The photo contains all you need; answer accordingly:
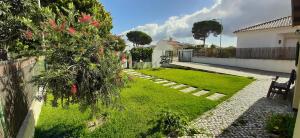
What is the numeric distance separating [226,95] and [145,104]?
12.7ft

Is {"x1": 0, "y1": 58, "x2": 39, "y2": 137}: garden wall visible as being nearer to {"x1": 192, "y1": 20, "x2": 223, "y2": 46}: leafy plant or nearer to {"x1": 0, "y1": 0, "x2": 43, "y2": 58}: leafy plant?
{"x1": 0, "y1": 0, "x2": 43, "y2": 58}: leafy plant

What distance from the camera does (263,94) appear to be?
9.12 metres

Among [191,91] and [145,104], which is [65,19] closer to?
[145,104]

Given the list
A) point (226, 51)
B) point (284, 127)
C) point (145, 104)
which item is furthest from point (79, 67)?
point (226, 51)

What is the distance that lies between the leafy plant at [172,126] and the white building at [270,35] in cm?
1964

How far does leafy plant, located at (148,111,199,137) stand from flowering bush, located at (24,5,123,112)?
1752mm

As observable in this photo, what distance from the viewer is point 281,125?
5387 millimetres

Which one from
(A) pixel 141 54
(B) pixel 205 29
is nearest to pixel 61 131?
(A) pixel 141 54

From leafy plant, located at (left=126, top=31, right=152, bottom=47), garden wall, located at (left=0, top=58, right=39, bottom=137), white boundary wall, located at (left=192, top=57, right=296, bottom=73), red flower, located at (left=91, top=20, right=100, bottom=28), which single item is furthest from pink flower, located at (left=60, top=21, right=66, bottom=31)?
leafy plant, located at (left=126, top=31, right=152, bottom=47)

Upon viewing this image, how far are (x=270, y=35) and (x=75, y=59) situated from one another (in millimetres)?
23116

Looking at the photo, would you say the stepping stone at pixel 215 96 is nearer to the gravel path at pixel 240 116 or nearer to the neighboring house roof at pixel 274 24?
the gravel path at pixel 240 116

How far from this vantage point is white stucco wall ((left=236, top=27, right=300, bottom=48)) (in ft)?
67.1

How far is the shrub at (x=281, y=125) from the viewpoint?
500 cm

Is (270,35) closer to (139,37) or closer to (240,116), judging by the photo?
(240,116)
